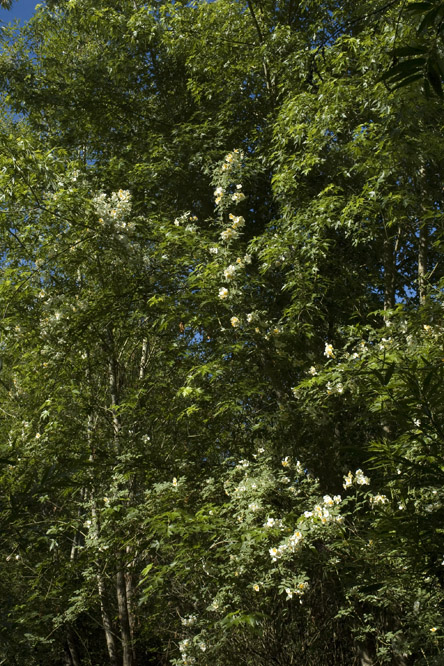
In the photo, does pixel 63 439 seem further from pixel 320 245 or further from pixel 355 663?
pixel 355 663

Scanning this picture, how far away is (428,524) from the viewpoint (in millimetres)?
1688

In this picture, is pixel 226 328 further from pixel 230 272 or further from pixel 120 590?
pixel 120 590

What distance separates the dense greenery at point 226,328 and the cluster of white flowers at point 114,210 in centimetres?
2

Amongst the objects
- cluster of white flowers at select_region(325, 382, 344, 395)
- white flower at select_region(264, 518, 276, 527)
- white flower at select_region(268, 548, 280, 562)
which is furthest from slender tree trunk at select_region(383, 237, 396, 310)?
white flower at select_region(268, 548, 280, 562)

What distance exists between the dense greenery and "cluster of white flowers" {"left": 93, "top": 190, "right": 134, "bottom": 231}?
21mm

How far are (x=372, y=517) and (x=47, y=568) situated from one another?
2.16 metres

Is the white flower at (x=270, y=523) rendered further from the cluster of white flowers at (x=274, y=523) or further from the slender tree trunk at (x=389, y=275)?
the slender tree trunk at (x=389, y=275)

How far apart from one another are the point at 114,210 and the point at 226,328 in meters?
1.12

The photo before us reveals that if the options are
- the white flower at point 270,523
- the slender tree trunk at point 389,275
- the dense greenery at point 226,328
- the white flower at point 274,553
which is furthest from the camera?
the slender tree trunk at point 389,275

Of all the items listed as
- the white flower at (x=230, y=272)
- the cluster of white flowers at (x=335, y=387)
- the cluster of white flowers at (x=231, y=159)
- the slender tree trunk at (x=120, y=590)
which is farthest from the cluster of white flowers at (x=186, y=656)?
the cluster of white flowers at (x=231, y=159)

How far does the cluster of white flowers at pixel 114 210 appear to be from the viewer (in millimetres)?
3533

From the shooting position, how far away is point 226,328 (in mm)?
3752

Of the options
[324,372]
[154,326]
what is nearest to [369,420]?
[324,372]

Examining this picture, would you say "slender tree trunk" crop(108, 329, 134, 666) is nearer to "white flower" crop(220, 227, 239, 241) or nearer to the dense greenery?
the dense greenery
